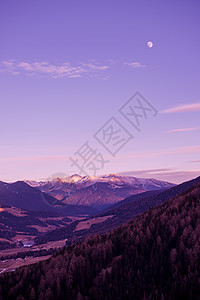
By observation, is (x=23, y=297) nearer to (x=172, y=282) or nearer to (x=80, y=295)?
(x=80, y=295)

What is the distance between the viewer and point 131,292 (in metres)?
193

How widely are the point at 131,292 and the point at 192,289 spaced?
133ft

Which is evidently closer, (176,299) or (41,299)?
(176,299)

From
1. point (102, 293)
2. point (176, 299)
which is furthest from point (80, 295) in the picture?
point (176, 299)

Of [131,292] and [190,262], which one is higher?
[190,262]

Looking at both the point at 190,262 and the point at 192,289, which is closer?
the point at 192,289

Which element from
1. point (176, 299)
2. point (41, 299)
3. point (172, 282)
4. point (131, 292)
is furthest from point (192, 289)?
point (41, 299)

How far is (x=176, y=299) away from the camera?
168 meters

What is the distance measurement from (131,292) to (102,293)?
16218 millimetres

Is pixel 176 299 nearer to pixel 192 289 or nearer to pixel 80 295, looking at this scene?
pixel 192 289

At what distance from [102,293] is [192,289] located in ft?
172

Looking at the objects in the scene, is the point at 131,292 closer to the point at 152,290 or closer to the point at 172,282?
the point at 152,290

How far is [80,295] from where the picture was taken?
193875mm

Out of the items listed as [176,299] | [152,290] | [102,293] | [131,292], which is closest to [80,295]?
[102,293]
